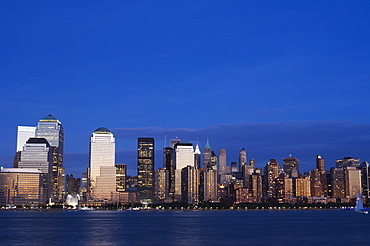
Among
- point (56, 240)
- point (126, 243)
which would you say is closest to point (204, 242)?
point (126, 243)

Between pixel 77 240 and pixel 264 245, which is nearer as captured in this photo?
pixel 264 245

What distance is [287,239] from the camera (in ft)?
347

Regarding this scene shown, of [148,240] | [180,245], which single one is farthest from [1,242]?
[180,245]

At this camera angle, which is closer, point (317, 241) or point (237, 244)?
point (237, 244)

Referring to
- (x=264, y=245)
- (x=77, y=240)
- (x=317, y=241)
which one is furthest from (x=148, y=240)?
(x=317, y=241)

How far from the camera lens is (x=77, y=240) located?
104562 mm

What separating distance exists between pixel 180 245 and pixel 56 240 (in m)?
24.9

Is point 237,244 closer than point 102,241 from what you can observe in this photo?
Yes

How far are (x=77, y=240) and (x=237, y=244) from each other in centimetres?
3035

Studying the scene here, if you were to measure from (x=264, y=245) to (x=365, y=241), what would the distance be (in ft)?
71.3

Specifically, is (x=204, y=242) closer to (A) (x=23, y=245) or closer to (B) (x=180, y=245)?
(B) (x=180, y=245)

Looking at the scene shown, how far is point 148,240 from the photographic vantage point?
104125 mm

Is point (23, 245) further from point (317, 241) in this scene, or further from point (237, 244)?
point (317, 241)

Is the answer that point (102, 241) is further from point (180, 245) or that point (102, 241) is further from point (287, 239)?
point (287, 239)
